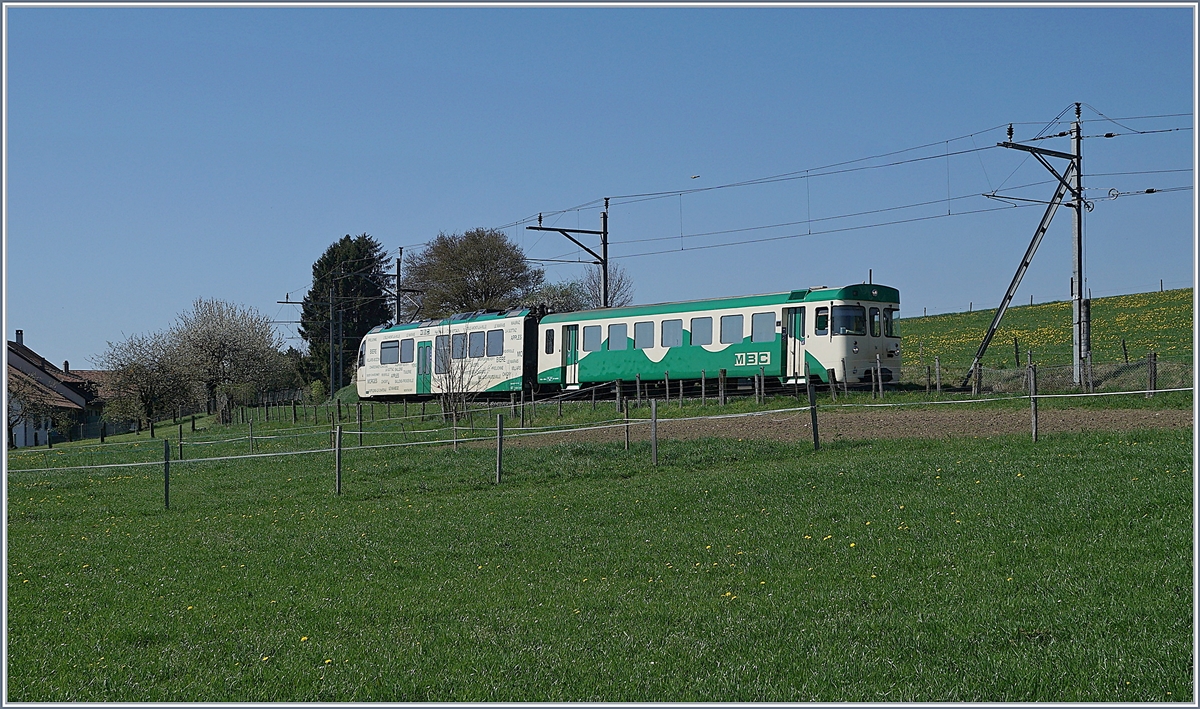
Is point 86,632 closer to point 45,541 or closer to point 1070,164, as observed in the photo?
point 45,541

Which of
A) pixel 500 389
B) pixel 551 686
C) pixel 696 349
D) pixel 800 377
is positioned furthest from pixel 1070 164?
pixel 551 686

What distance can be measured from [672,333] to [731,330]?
2.05 m

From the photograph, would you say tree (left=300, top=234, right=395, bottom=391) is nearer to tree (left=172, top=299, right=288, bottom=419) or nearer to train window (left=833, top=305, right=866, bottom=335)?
tree (left=172, top=299, right=288, bottom=419)

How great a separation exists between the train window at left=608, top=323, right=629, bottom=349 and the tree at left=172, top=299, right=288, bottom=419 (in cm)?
3942

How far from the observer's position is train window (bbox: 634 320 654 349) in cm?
3250

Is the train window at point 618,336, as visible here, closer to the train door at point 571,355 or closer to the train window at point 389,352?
the train door at point 571,355

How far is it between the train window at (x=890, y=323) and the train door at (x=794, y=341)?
2.58m

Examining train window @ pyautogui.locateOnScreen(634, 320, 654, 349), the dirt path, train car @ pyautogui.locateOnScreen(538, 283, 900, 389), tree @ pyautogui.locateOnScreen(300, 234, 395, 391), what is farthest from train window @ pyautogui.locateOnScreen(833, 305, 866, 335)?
tree @ pyautogui.locateOnScreen(300, 234, 395, 391)

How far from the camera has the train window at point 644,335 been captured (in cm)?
3250

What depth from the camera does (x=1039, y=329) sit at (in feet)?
179

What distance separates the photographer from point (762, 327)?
29.8 m

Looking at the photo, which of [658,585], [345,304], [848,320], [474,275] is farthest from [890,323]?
[345,304]

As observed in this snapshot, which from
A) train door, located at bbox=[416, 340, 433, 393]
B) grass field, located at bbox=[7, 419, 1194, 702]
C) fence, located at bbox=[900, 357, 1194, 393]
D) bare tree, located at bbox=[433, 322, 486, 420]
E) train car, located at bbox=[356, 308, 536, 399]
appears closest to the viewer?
grass field, located at bbox=[7, 419, 1194, 702]

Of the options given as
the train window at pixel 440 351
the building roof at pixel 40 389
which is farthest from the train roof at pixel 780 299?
the building roof at pixel 40 389
